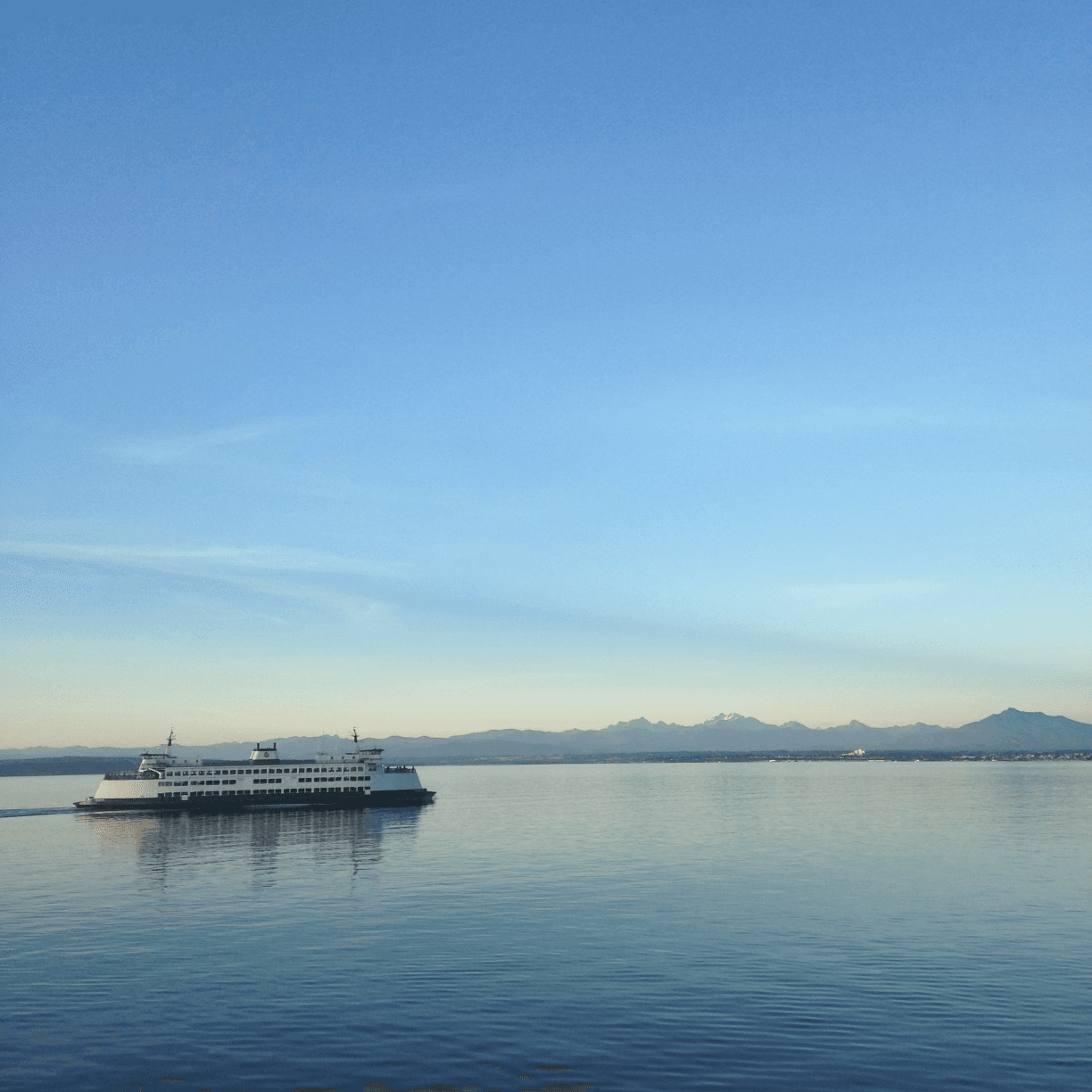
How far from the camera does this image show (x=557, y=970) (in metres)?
45.4

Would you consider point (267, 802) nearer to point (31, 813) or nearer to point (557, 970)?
point (31, 813)

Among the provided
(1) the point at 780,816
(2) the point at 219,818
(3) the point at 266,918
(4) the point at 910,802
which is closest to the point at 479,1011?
(3) the point at 266,918

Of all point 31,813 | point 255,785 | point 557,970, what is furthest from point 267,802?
point 557,970

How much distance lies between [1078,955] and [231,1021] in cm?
4208

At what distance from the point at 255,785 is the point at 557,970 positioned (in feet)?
452

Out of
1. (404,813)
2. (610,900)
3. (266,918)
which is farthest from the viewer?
(404,813)

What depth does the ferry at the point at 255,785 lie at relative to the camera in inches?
6481

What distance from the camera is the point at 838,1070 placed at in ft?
104

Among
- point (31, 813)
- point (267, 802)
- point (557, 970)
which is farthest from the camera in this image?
point (31, 813)

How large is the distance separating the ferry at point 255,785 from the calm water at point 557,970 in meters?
67.7

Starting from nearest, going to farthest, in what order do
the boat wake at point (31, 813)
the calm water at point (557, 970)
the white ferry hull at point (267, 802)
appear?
the calm water at point (557, 970)
the white ferry hull at point (267, 802)
the boat wake at point (31, 813)

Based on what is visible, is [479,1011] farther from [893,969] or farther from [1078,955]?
[1078,955]

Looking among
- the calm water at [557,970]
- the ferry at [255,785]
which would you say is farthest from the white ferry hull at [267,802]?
the calm water at [557,970]

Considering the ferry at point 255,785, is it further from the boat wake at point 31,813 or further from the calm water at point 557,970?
the calm water at point 557,970
